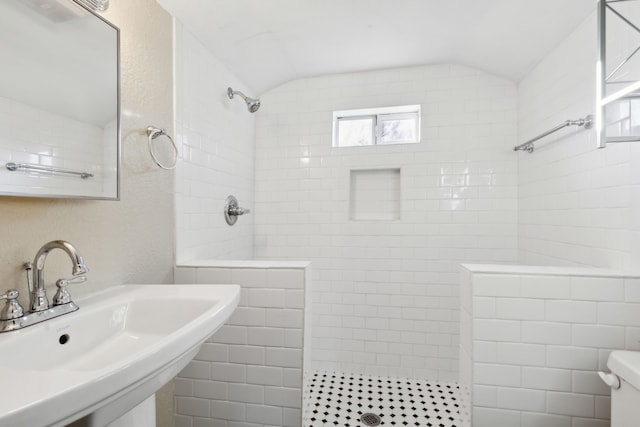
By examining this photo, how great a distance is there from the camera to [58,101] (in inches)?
37.6

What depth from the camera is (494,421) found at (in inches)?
49.0

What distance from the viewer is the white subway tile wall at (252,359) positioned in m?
1.36

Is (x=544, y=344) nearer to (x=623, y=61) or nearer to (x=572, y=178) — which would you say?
(x=572, y=178)

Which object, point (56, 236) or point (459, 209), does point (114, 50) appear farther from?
point (459, 209)

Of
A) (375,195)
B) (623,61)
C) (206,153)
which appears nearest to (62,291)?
(206,153)

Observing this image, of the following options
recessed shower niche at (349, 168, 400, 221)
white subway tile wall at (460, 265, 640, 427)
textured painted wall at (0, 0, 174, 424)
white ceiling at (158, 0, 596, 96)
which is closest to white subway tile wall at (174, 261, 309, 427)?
textured painted wall at (0, 0, 174, 424)

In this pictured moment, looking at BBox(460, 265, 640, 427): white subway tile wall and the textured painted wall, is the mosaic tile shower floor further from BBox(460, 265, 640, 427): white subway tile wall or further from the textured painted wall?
the textured painted wall

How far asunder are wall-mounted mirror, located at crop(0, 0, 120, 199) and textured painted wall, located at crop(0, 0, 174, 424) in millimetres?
73

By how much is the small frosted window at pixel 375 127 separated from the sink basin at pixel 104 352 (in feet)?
5.70

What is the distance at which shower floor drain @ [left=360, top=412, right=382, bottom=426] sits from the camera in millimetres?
1617

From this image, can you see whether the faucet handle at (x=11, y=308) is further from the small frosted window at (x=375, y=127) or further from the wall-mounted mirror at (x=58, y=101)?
the small frosted window at (x=375, y=127)

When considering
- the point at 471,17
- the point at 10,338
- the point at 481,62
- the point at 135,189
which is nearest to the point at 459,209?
the point at 481,62

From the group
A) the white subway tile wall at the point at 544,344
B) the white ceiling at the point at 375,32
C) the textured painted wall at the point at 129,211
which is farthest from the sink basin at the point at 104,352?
the white ceiling at the point at 375,32

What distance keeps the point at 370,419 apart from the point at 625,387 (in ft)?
3.83
